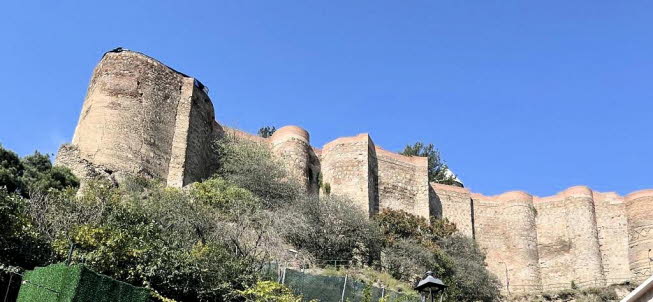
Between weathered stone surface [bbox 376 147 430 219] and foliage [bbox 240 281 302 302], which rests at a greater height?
weathered stone surface [bbox 376 147 430 219]

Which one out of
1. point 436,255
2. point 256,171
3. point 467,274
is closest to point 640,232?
point 467,274

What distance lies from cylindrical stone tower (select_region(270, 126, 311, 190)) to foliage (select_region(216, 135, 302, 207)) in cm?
93

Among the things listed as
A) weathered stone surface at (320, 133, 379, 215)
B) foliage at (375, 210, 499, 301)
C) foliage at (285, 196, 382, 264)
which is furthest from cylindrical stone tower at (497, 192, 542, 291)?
foliage at (285, 196, 382, 264)

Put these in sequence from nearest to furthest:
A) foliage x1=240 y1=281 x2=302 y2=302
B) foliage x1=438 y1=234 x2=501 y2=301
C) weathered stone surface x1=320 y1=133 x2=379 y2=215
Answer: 1. foliage x1=240 y1=281 x2=302 y2=302
2. foliage x1=438 y1=234 x2=501 y2=301
3. weathered stone surface x1=320 y1=133 x2=379 y2=215

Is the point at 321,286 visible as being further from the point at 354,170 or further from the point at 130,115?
the point at 354,170

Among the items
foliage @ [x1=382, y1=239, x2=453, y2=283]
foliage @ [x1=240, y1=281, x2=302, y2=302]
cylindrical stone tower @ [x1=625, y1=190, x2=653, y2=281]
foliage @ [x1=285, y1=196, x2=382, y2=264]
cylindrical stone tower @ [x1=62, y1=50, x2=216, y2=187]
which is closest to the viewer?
foliage @ [x1=240, y1=281, x2=302, y2=302]

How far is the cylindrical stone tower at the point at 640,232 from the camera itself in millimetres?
41750

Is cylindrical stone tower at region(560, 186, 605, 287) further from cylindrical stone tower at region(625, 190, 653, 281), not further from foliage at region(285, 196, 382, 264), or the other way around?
foliage at region(285, 196, 382, 264)

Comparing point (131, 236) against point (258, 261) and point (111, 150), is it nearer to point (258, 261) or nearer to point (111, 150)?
point (258, 261)

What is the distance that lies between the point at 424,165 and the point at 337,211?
10.8 m

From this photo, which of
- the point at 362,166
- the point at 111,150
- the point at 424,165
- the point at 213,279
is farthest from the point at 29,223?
the point at 424,165

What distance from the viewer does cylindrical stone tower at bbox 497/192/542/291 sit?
42.7m

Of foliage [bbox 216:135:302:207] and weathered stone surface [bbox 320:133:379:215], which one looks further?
weathered stone surface [bbox 320:133:379:215]

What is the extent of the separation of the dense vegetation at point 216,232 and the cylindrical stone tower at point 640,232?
32.0ft
